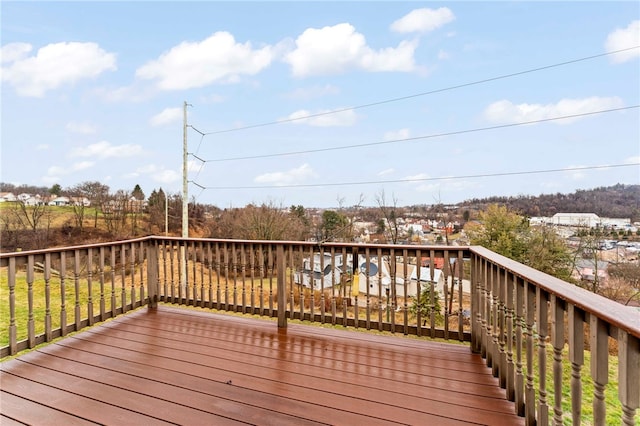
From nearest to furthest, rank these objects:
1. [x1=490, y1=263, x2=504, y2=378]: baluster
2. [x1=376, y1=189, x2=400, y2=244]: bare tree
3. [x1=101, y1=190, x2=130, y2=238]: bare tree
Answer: [x1=490, y1=263, x2=504, y2=378]: baluster, [x1=376, y1=189, x2=400, y2=244]: bare tree, [x1=101, y1=190, x2=130, y2=238]: bare tree

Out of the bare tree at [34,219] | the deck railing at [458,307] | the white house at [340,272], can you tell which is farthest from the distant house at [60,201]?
the white house at [340,272]

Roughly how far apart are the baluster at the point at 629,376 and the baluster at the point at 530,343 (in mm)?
660

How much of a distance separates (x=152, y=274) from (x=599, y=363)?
4.14 m

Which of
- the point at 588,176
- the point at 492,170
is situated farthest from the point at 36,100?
the point at 588,176

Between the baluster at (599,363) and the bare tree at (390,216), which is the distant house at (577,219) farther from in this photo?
the baluster at (599,363)

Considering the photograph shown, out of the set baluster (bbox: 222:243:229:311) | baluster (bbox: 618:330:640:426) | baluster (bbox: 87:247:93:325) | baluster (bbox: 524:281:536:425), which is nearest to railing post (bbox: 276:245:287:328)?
baluster (bbox: 222:243:229:311)

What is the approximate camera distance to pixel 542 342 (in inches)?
54.6

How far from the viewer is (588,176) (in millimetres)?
12859

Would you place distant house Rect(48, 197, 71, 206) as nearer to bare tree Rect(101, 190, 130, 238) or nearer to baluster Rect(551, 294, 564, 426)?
bare tree Rect(101, 190, 130, 238)

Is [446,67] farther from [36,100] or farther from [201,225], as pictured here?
[36,100]

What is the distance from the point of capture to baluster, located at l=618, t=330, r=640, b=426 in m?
0.80

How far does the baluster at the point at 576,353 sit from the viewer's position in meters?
1.08

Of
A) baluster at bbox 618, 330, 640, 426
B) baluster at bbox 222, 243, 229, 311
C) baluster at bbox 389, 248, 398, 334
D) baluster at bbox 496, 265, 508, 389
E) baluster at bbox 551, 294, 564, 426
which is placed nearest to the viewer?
baluster at bbox 618, 330, 640, 426

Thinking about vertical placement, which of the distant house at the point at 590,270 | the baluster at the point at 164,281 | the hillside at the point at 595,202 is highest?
the hillside at the point at 595,202
